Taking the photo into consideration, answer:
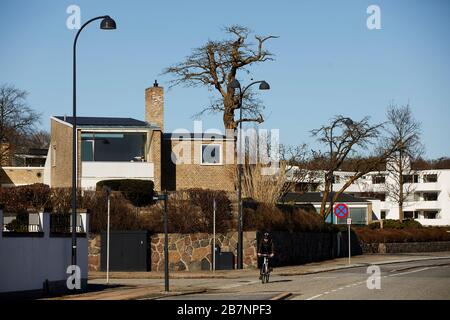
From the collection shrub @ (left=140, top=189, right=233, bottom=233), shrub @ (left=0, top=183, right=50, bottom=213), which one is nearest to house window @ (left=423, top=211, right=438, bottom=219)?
shrub @ (left=140, top=189, right=233, bottom=233)

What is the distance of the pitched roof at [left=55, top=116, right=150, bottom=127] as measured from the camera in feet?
203

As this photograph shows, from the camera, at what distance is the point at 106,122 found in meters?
63.5

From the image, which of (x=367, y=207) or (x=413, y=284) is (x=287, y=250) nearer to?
(x=413, y=284)

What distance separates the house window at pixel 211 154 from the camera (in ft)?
210

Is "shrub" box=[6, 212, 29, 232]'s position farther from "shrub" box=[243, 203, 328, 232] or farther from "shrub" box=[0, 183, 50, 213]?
"shrub" box=[243, 203, 328, 232]

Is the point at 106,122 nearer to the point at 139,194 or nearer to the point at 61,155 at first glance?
the point at 61,155

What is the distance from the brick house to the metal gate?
16639mm

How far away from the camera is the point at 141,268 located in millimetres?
44406

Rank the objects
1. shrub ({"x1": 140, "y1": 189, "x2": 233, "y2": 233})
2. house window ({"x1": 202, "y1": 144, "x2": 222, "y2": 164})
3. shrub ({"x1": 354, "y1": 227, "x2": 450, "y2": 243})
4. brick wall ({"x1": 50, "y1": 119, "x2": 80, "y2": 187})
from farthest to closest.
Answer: shrub ({"x1": 354, "y1": 227, "x2": 450, "y2": 243}) < house window ({"x1": 202, "y1": 144, "x2": 222, "y2": 164}) < brick wall ({"x1": 50, "y1": 119, "x2": 80, "y2": 187}) < shrub ({"x1": 140, "y1": 189, "x2": 233, "y2": 233})

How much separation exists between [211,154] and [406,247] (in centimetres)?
2062

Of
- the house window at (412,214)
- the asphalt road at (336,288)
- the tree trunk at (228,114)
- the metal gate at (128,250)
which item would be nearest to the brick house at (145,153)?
the tree trunk at (228,114)

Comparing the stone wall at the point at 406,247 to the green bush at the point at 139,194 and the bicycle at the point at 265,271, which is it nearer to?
the green bush at the point at 139,194

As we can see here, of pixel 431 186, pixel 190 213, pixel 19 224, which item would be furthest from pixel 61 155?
pixel 431 186
